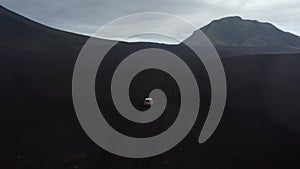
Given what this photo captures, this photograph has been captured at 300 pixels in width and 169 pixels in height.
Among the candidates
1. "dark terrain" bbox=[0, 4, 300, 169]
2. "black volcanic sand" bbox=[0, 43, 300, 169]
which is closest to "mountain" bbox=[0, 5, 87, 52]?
"dark terrain" bbox=[0, 4, 300, 169]

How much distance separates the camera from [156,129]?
20703 millimetres

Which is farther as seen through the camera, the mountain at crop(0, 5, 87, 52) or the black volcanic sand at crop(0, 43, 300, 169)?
the mountain at crop(0, 5, 87, 52)

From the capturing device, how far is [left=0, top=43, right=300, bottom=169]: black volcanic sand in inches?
655

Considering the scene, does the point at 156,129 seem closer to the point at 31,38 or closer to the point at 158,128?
the point at 158,128

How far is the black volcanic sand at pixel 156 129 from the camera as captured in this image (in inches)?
655

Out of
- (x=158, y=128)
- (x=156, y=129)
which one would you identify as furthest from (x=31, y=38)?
(x=156, y=129)

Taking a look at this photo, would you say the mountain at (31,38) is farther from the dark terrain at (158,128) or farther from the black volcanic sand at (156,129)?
the black volcanic sand at (156,129)

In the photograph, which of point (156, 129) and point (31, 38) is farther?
point (31, 38)

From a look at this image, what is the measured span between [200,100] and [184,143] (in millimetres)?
12295

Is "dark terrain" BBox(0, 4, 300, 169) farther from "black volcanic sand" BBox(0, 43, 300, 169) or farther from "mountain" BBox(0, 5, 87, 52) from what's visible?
"mountain" BBox(0, 5, 87, 52)

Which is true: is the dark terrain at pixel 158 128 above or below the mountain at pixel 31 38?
above

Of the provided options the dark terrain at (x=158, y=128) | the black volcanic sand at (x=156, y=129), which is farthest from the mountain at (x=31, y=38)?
the black volcanic sand at (x=156, y=129)

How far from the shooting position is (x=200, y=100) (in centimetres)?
3108

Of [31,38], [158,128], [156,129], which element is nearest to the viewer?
[156,129]
